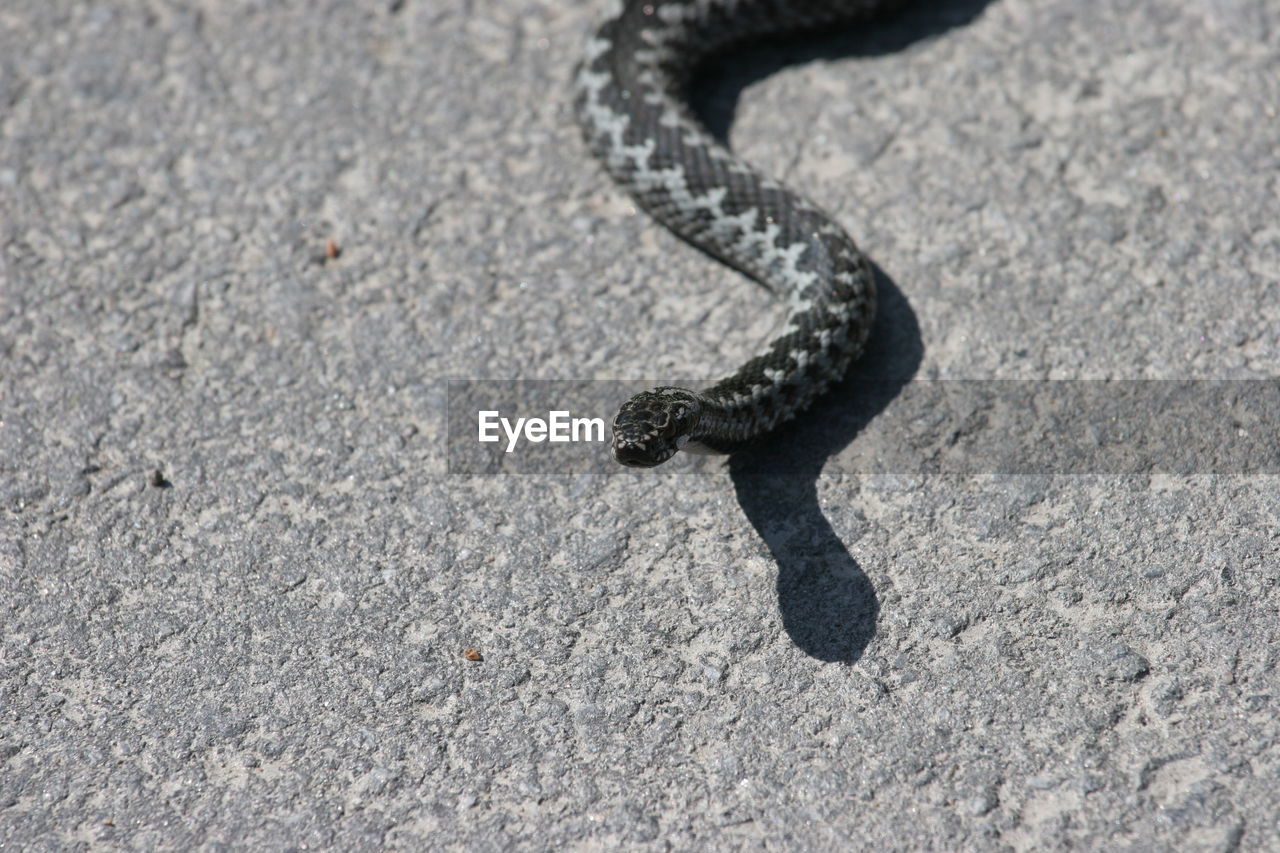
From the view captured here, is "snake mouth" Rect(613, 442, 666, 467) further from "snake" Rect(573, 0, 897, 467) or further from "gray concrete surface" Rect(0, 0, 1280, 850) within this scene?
"gray concrete surface" Rect(0, 0, 1280, 850)

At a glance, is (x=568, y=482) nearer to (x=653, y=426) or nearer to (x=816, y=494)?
(x=653, y=426)

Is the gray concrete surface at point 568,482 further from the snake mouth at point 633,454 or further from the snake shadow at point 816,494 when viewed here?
the snake mouth at point 633,454

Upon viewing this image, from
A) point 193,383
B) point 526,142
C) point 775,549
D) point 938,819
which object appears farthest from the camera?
point 526,142

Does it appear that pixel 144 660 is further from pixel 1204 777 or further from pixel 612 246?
pixel 1204 777

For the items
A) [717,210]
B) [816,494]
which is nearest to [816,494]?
[816,494]

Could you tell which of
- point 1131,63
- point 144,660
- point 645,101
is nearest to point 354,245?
point 645,101

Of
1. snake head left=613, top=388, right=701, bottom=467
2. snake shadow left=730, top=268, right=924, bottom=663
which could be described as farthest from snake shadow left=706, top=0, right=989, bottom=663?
snake head left=613, top=388, right=701, bottom=467
